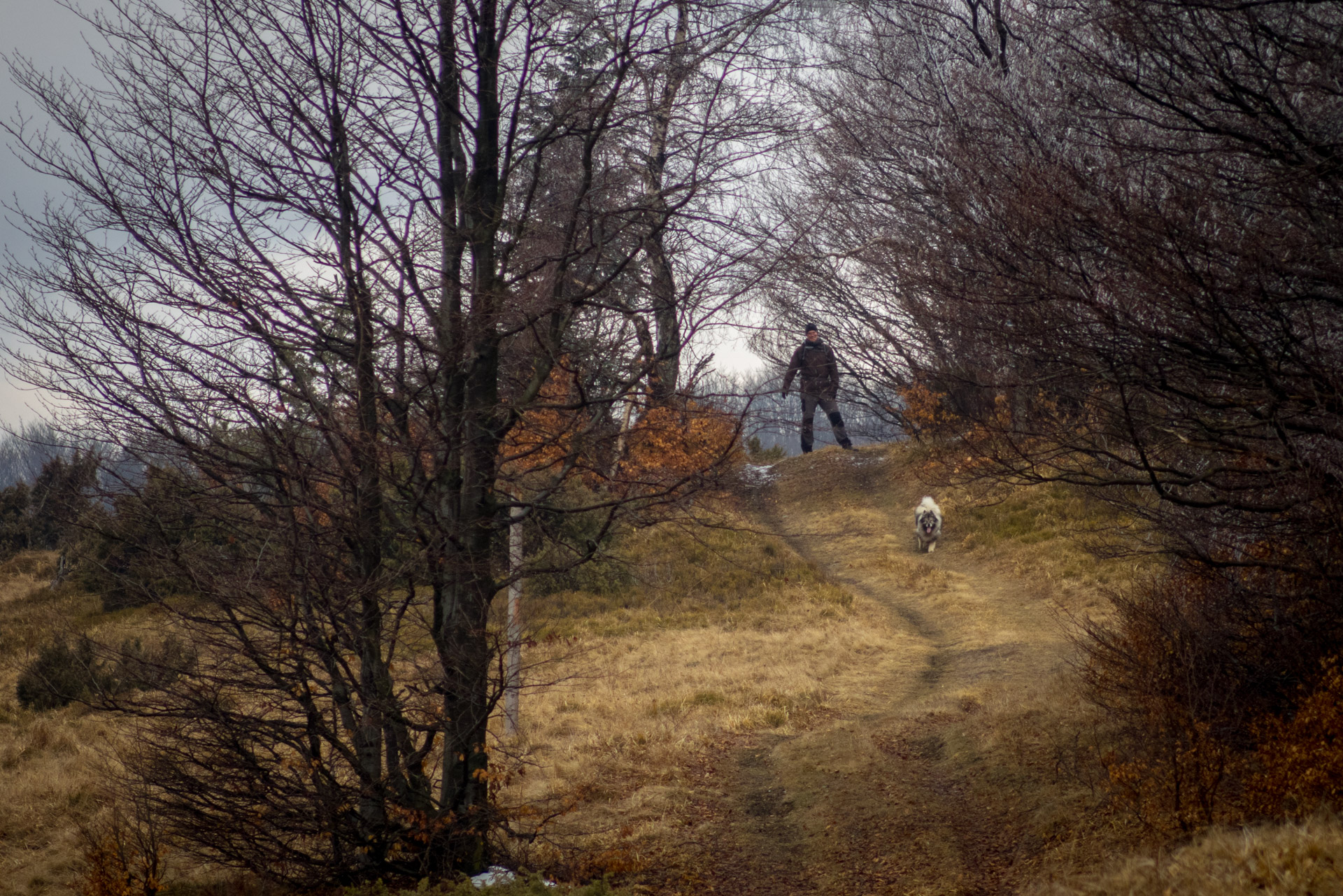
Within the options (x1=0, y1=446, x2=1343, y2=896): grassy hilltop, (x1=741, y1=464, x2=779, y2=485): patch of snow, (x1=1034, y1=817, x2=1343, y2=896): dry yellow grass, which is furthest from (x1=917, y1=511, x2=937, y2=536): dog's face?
(x1=1034, y1=817, x2=1343, y2=896): dry yellow grass

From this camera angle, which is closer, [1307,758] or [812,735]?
[1307,758]

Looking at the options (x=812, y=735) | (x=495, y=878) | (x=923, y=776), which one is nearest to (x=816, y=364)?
(x=812, y=735)

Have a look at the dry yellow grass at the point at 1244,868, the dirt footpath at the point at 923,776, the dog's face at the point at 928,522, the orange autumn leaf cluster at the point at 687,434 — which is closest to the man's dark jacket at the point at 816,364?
the dog's face at the point at 928,522

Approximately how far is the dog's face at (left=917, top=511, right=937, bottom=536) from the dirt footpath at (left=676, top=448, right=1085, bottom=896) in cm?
266

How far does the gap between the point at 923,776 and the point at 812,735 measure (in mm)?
1793

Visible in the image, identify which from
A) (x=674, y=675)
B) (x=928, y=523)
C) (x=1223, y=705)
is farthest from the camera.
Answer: (x=928, y=523)

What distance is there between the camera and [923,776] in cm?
769

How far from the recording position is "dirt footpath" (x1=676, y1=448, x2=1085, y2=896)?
6156 millimetres

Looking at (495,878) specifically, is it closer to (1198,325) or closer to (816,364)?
(1198,325)

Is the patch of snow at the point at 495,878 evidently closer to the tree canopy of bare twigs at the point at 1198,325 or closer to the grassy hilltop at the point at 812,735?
the grassy hilltop at the point at 812,735

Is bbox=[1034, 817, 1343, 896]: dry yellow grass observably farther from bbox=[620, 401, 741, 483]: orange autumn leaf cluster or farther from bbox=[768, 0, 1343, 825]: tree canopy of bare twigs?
bbox=[620, 401, 741, 483]: orange autumn leaf cluster

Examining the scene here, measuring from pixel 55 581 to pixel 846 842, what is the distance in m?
21.6

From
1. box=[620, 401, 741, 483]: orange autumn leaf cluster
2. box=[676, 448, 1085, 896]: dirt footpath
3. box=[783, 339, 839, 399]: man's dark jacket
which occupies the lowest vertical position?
box=[676, 448, 1085, 896]: dirt footpath

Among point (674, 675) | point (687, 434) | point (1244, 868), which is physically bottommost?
point (674, 675)
